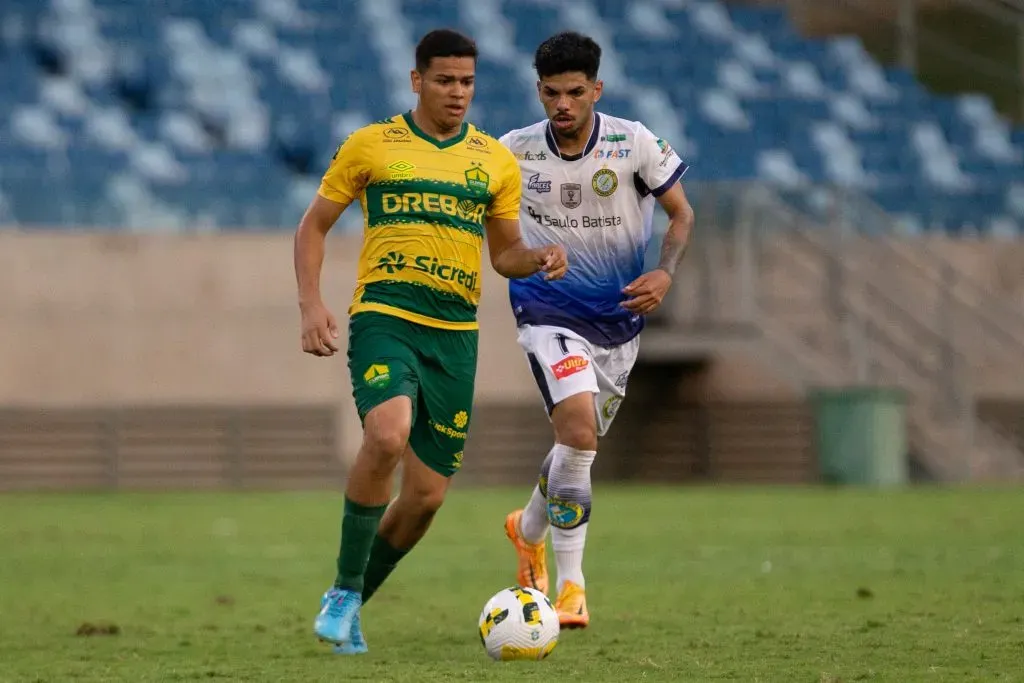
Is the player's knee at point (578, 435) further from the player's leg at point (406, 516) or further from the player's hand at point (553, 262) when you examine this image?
the player's hand at point (553, 262)

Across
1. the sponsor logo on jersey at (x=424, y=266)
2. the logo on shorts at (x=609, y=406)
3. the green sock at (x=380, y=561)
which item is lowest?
the green sock at (x=380, y=561)

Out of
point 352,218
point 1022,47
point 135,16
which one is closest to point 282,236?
point 352,218

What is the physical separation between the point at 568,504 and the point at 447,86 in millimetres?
2000

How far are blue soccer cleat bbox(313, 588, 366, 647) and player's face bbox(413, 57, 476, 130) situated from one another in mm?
1830

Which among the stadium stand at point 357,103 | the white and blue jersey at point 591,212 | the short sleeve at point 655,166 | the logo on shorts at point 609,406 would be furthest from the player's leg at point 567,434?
the stadium stand at point 357,103

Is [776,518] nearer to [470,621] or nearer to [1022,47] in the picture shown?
[470,621]

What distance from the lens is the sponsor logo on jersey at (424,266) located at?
6559mm

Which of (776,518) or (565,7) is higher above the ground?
(565,7)

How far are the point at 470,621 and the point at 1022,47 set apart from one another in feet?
54.6

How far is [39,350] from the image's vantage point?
20344 millimetres

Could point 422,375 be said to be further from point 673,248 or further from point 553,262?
point 673,248

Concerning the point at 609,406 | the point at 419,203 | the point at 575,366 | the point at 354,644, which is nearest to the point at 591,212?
the point at 575,366

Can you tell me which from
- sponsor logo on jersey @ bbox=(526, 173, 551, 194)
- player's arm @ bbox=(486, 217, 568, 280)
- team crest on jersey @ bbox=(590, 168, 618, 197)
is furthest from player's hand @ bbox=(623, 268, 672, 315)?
sponsor logo on jersey @ bbox=(526, 173, 551, 194)

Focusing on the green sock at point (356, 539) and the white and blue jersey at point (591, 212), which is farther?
the white and blue jersey at point (591, 212)
